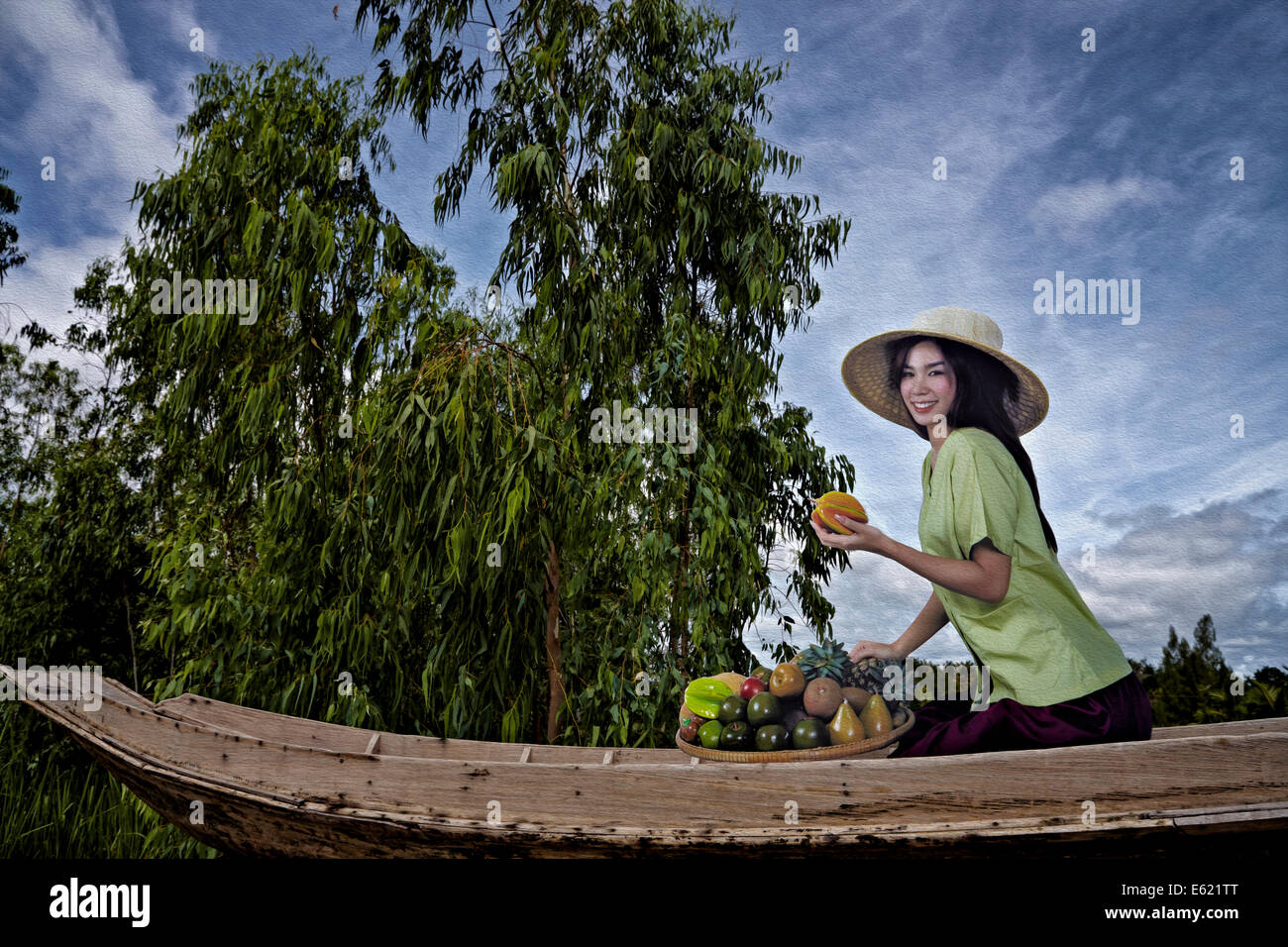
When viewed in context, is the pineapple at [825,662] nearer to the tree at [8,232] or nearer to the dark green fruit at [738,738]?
the dark green fruit at [738,738]

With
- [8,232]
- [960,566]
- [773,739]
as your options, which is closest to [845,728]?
[773,739]

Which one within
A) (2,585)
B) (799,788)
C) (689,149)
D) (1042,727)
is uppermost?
(689,149)

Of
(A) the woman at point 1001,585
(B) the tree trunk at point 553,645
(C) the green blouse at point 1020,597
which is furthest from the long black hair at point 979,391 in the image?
(B) the tree trunk at point 553,645

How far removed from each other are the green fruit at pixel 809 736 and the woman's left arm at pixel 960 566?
0.53 m

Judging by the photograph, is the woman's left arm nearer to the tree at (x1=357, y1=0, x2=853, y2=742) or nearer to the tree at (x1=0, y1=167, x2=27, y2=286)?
the tree at (x1=357, y1=0, x2=853, y2=742)

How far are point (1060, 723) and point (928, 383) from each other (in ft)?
3.24

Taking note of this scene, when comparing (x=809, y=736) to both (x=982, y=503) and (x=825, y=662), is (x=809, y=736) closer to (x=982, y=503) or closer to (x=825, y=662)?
(x=825, y=662)

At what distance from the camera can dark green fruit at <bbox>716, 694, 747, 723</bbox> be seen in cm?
255

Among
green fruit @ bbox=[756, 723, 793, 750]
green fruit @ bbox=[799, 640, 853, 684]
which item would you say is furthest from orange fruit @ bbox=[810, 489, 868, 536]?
green fruit @ bbox=[756, 723, 793, 750]
